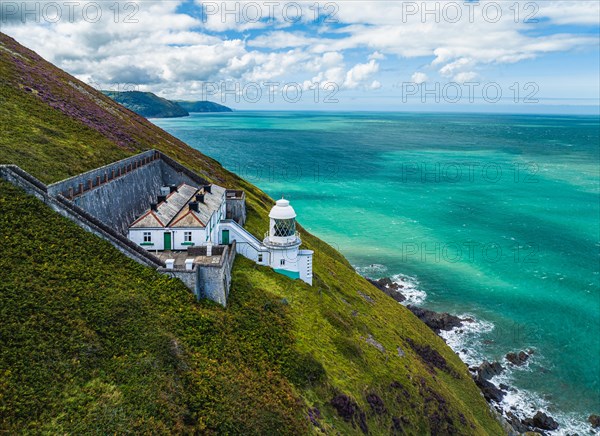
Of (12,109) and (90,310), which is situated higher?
(12,109)

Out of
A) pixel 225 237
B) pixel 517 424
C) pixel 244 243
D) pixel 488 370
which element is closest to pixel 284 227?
pixel 244 243

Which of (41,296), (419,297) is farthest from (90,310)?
(419,297)

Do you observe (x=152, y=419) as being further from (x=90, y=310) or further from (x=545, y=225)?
(x=545, y=225)

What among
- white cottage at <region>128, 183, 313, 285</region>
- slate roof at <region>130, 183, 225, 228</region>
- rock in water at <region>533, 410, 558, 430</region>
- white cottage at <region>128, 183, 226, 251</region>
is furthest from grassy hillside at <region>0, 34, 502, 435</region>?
slate roof at <region>130, 183, 225, 228</region>

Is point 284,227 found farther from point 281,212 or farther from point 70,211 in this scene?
point 70,211

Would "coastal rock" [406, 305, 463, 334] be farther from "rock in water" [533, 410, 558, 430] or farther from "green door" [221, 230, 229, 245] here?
"green door" [221, 230, 229, 245]
